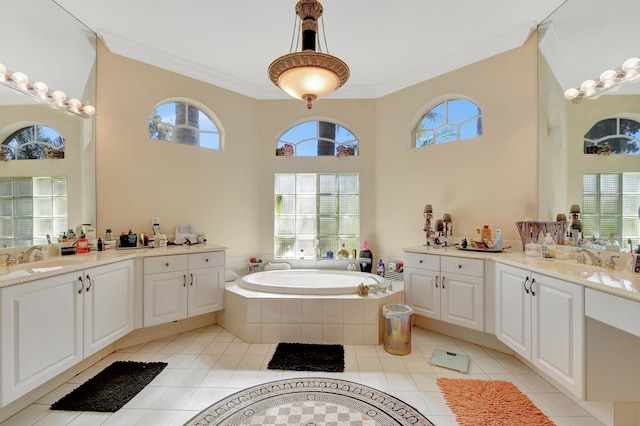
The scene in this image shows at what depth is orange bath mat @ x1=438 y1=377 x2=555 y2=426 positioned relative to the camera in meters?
1.72

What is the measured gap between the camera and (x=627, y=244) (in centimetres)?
192

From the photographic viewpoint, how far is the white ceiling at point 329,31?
7.92ft

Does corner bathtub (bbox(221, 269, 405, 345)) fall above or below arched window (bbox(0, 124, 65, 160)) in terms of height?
below

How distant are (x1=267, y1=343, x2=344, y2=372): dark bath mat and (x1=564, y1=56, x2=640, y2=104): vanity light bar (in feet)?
9.66

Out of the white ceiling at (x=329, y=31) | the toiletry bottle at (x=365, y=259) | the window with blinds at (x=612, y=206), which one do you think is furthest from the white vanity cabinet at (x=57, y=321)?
the window with blinds at (x=612, y=206)

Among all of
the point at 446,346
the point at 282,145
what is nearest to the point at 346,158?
the point at 282,145

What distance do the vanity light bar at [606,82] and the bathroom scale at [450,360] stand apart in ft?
7.79

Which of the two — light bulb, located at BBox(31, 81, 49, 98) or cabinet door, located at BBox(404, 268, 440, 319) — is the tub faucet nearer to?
cabinet door, located at BBox(404, 268, 440, 319)

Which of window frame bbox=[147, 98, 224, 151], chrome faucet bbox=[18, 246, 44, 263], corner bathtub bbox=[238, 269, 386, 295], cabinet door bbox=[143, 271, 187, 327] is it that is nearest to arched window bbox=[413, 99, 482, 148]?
corner bathtub bbox=[238, 269, 386, 295]

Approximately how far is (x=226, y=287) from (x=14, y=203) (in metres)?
1.88

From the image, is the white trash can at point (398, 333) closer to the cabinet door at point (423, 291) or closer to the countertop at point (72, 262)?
the cabinet door at point (423, 291)

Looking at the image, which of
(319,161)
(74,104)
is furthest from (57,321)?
(319,161)

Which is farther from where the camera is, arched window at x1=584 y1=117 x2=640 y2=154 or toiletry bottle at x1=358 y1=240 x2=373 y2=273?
toiletry bottle at x1=358 y1=240 x2=373 y2=273

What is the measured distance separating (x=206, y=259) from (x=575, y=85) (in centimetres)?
377
